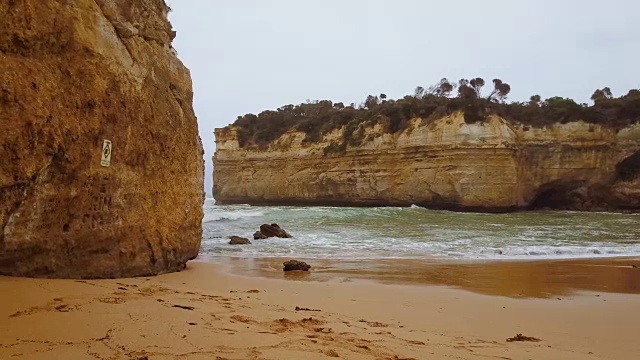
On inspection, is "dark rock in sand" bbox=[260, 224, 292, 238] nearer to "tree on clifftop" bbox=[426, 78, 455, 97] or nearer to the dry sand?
the dry sand

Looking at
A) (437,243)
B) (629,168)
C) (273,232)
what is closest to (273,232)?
(273,232)

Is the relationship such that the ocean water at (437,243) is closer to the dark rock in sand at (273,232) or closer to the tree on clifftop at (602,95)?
the dark rock in sand at (273,232)

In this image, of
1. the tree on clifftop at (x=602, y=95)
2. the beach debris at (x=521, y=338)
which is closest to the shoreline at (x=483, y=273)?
the beach debris at (x=521, y=338)

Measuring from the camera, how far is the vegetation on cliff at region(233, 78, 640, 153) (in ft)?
108

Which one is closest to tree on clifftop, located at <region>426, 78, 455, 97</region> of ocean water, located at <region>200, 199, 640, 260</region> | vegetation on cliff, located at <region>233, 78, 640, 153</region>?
vegetation on cliff, located at <region>233, 78, 640, 153</region>

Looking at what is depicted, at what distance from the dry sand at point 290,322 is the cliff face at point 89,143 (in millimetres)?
469

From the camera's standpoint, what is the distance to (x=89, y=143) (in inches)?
199

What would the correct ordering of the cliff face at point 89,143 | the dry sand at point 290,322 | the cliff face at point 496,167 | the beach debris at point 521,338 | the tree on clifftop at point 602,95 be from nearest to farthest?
the dry sand at point 290,322 → the beach debris at point 521,338 → the cliff face at point 89,143 → the cliff face at point 496,167 → the tree on clifftop at point 602,95

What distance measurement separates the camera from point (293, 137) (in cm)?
4281

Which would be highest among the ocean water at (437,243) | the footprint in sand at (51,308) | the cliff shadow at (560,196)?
the cliff shadow at (560,196)

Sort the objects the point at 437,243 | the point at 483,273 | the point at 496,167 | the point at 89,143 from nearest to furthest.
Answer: the point at 89,143, the point at 483,273, the point at 437,243, the point at 496,167

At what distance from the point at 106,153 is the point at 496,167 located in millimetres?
30513

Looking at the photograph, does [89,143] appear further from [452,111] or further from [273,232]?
[452,111]

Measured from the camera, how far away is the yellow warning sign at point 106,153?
5227 mm
